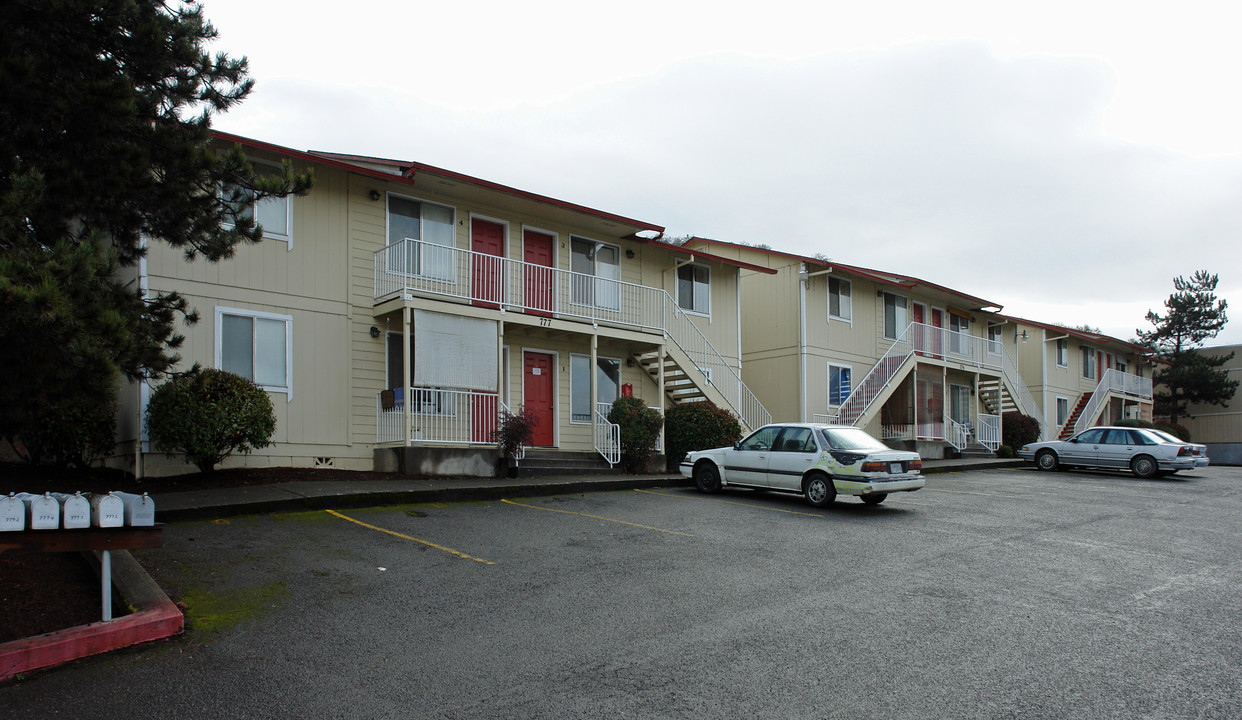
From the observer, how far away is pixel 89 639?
5547mm

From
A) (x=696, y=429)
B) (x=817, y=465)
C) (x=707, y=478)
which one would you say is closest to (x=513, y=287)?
(x=696, y=429)

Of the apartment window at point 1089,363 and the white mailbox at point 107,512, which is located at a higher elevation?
the apartment window at point 1089,363

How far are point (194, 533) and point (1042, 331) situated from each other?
115ft

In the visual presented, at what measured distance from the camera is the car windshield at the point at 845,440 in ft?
43.2

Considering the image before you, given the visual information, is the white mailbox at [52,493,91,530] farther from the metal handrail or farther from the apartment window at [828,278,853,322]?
the apartment window at [828,278,853,322]

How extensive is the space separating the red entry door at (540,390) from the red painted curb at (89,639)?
1209 cm

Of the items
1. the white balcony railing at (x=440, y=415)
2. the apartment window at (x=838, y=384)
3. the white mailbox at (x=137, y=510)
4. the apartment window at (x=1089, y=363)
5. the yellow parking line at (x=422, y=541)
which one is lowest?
the yellow parking line at (x=422, y=541)

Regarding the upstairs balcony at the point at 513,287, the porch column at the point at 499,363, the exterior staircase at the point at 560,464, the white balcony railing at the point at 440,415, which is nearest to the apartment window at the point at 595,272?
the upstairs balcony at the point at 513,287

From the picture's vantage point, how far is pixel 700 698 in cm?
496

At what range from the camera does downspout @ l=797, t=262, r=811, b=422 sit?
2408 cm

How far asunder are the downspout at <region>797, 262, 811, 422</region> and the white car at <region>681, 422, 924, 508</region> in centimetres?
996

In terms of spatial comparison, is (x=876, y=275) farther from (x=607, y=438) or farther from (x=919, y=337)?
(x=607, y=438)

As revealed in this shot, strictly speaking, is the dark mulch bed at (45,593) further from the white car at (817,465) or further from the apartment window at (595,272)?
the apartment window at (595,272)

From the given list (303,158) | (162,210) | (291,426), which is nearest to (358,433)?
(291,426)
